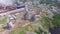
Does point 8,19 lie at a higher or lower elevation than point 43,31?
higher

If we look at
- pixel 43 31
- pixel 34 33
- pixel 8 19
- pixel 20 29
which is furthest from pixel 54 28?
pixel 8 19

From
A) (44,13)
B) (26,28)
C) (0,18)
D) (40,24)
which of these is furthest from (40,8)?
(0,18)

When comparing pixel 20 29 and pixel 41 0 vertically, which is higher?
pixel 41 0

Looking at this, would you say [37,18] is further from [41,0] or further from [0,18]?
[0,18]

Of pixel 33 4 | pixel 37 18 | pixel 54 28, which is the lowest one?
pixel 54 28

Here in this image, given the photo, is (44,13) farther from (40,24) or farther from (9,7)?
(9,7)

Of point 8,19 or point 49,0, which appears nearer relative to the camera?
point 8,19

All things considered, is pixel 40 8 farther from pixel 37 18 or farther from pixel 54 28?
pixel 54 28

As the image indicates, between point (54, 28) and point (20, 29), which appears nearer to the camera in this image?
point (20, 29)
